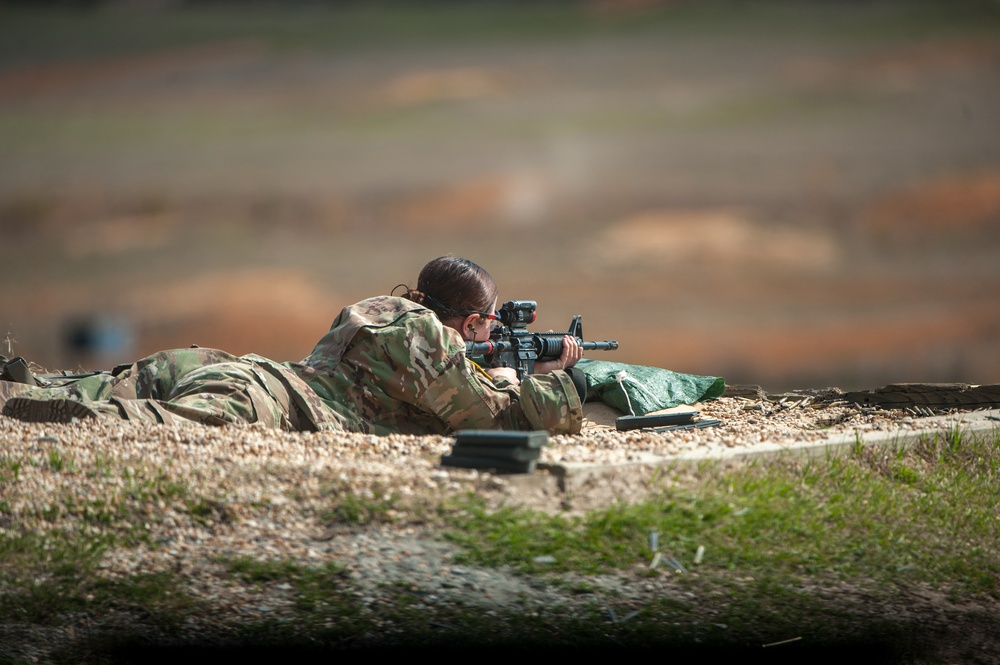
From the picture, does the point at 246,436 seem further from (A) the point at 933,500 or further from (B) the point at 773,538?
(A) the point at 933,500

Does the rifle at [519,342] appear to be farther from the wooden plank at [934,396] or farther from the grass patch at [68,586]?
the grass patch at [68,586]

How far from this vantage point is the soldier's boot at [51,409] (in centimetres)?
598

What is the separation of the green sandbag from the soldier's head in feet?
5.19

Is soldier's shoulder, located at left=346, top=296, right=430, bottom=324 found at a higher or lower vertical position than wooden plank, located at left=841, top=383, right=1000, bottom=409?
higher

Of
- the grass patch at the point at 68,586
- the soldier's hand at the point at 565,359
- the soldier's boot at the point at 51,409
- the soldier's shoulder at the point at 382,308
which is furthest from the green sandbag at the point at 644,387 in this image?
the grass patch at the point at 68,586

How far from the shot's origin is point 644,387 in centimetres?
825

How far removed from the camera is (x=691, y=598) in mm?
4480

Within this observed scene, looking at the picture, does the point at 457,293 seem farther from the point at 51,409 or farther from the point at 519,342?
the point at 51,409

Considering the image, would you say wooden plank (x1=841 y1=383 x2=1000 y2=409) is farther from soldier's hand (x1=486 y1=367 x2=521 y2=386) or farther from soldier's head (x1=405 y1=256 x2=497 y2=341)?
soldier's head (x1=405 y1=256 x2=497 y2=341)

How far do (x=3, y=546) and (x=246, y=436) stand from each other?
143 centimetres

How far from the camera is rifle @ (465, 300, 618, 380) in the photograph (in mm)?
7156

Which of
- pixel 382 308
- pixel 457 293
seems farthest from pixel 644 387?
pixel 382 308

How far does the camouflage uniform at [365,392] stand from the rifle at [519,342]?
18.1 inches

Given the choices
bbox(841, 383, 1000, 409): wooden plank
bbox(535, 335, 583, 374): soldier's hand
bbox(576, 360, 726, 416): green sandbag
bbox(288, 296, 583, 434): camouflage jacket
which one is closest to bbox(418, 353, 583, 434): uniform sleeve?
bbox(288, 296, 583, 434): camouflage jacket
